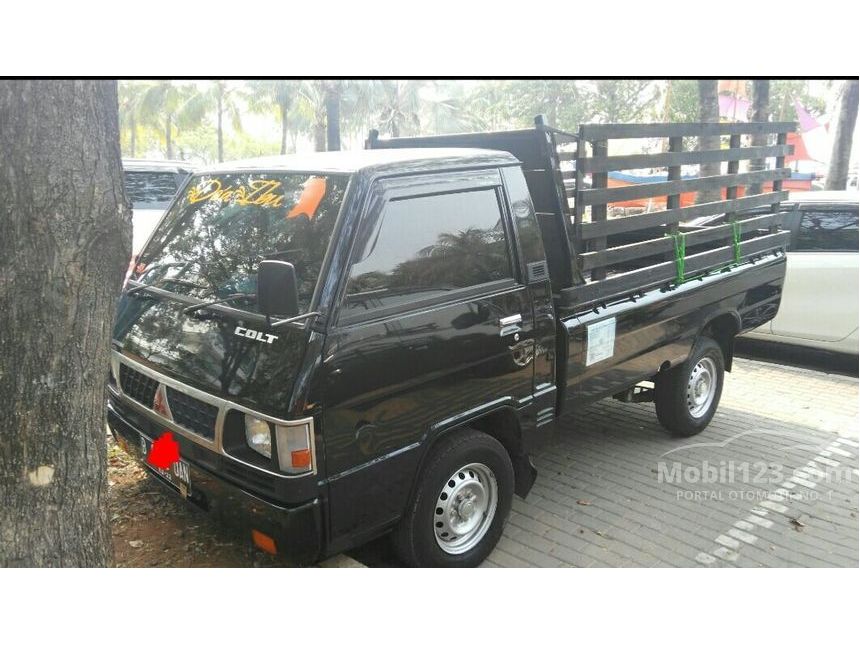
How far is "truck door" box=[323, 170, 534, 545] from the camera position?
275 centimetres

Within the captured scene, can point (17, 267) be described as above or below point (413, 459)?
above

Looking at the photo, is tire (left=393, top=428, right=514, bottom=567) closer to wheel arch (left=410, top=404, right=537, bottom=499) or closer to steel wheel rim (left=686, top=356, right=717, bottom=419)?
wheel arch (left=410, top=404, right=537, bottom=499)

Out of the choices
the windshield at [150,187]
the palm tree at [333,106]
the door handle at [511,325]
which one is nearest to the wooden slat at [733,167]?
the door handle at [511,325]

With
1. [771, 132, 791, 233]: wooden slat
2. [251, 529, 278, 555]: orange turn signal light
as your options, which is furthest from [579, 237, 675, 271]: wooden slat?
[251, 529, 278, 555]: orange turn signal light

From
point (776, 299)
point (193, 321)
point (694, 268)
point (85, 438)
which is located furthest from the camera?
point (776, 299)

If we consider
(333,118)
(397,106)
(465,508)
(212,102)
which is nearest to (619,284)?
(465,508)

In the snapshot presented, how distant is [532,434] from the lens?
362 cm

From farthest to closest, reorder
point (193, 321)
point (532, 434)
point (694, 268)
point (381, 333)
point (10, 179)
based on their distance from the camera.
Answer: point (694, 268) < point (532, 434) < point (193, 321) < point (381, 333) < point (10, 179)

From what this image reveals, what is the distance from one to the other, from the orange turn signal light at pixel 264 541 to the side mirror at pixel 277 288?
2.97ft

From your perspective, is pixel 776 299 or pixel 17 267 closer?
pixel 17 267

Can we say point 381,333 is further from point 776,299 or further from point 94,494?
point 776,299

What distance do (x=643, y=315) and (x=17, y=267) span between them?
11.1ft

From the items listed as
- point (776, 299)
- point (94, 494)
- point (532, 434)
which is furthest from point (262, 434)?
point (776, 299)

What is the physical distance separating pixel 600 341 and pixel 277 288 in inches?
84.4
